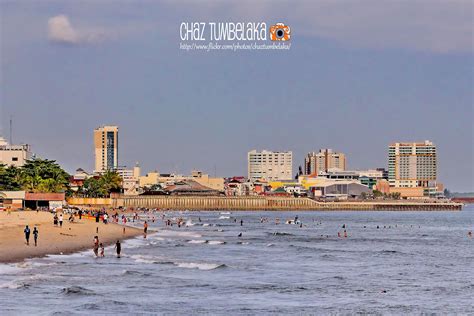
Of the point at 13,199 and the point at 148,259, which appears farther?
the point at 13,199

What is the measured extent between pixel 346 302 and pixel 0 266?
20.6m

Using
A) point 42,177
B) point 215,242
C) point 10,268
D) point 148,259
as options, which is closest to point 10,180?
point 42,177

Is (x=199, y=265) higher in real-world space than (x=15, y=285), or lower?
→ lower

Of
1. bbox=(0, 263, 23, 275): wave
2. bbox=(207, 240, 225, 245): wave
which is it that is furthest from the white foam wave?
bbox=(207, 240, 225, 245): wave

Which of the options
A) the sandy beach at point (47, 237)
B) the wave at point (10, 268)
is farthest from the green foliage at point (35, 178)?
the wave at point (10, 268)

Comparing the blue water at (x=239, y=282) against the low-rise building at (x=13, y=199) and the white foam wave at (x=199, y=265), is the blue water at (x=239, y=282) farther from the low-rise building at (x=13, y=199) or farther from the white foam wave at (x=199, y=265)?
the low-rise building at (x=13, y=199)

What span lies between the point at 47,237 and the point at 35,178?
293 ft

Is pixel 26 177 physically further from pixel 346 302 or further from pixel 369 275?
pixel 346 302

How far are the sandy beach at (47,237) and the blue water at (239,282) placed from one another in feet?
7.74

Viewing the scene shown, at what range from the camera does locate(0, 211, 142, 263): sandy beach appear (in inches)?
2336

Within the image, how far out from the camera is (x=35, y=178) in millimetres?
159500

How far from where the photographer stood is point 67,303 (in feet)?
130

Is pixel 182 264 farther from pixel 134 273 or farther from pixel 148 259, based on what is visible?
pixel 134 273

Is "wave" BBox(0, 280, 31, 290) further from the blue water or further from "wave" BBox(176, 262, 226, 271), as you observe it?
"wave" BBox(176, 262, 226, 271)
